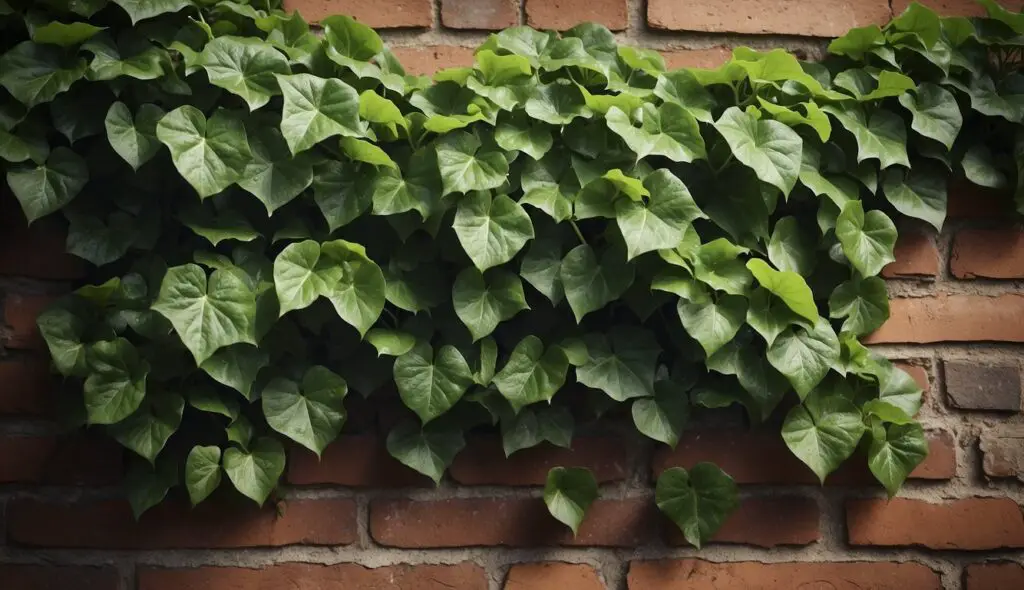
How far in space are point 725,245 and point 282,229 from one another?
0.50 m

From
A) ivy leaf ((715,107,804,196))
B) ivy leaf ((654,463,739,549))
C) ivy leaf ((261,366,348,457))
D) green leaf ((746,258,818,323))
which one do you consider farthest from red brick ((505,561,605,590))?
ivy leaf ((715,107,804,196))

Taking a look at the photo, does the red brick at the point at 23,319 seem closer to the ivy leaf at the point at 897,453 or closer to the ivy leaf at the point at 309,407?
the ivy leaf at the point at 309,407

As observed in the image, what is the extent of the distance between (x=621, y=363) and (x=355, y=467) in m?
0.33

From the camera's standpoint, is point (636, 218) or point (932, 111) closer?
point (636, 218)

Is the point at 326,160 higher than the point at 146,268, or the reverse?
the point at 326,160

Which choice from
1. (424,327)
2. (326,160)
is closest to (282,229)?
(326,160)

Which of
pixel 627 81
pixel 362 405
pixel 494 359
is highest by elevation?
pixel 627 81

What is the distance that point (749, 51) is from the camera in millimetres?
1003

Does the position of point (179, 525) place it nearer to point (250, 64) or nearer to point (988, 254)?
point (250, 64)

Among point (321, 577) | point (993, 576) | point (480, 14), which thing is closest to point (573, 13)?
point (480, 14)

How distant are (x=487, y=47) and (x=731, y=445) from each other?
56 centimetres

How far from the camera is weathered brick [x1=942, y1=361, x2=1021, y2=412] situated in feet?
3.40

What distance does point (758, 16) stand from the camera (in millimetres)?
1073

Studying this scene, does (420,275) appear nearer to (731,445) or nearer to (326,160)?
(326,160)
